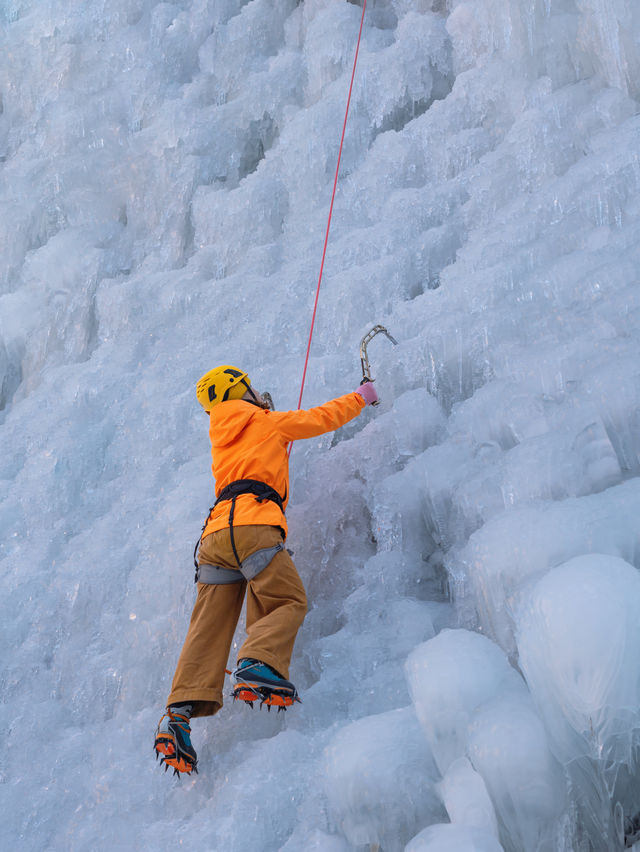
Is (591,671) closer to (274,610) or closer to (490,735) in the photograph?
(490,735)

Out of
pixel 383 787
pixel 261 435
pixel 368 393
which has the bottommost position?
pixel 383 787

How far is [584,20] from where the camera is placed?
460 centimetres

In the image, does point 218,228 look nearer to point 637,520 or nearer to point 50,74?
point 50,74

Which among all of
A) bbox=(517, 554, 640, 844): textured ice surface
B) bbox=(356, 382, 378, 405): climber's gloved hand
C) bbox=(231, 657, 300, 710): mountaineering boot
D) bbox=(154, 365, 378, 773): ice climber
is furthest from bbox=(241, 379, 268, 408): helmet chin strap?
bbox=(517, 554, 640, 844): textured ice surface

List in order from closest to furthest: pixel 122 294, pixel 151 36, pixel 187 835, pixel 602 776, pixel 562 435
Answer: pixel 602 776
pixel 187 835
pixel 562 435
pixel 122 294
pixel 151 36

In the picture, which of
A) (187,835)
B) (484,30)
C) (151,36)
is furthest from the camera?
(151,36)

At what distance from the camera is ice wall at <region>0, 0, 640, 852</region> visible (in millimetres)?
2039

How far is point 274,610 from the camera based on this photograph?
2.68m

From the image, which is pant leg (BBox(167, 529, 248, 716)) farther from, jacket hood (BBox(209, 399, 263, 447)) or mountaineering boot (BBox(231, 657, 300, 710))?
jacket hood (BBox(209, 399, 263, 447))

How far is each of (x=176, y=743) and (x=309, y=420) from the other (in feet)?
3.84

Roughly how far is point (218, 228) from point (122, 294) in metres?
0.80

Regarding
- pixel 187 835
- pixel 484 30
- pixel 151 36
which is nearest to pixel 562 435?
pixel 187 835

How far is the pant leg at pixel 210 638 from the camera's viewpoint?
2.63m

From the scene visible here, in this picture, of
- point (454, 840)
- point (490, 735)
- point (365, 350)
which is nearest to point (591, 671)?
point (490, 735)
